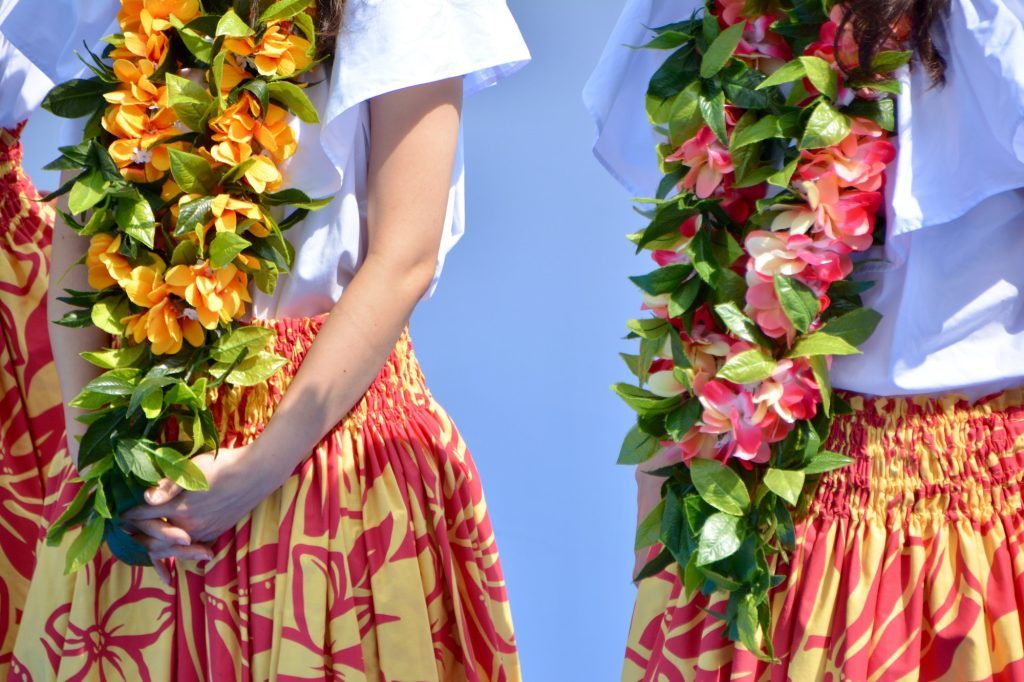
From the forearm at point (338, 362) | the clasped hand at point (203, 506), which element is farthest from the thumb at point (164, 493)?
the forearm at point (338, 362)

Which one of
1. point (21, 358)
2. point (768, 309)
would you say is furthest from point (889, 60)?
point (21, 358)

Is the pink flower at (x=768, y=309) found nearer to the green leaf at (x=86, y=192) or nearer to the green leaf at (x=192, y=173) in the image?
the green leaf at (x=192, y=173)

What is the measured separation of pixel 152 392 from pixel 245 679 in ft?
1.08

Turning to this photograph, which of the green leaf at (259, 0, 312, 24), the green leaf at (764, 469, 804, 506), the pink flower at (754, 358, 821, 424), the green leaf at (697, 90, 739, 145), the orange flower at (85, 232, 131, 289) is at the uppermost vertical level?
the green leaf at (259, 0, 312, 24)

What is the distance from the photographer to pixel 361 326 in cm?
147

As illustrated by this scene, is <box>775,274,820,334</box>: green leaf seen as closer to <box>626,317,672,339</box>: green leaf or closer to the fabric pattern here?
<box>626,317,672,339</box>: green leaf

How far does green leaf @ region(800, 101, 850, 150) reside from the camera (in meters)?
1.27

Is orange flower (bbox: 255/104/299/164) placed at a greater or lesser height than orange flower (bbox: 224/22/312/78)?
lesser

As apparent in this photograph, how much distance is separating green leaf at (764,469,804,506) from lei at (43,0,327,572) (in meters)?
0.54

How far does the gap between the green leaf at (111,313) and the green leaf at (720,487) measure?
0.66 m

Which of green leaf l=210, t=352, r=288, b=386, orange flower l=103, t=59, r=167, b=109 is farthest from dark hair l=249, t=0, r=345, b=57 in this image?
green leaf l=210, t=352, r=288, b=386

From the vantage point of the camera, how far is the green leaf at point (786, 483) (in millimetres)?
1265

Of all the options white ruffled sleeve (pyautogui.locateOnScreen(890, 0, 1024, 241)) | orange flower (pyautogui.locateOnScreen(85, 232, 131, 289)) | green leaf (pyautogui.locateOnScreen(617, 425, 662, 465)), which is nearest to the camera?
white ruffled sleeve (pyautogui.locateOnScreen(890, 0, 1024, 241))

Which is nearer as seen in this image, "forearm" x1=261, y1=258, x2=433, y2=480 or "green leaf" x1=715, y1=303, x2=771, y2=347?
"green leaf" x1=715, y1=303, x2=771, y2=347
